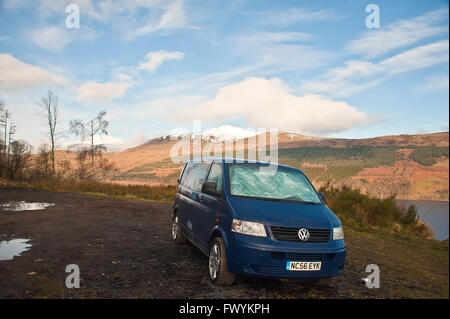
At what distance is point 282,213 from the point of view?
466 centimetres

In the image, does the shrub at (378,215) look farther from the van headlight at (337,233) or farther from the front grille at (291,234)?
the front grille at (291,234)

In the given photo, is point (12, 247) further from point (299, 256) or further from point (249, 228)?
point (299, 256)

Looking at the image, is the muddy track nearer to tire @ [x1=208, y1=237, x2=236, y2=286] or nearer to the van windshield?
tire @ [x1=208, y1=237, x2=236, y2=286]

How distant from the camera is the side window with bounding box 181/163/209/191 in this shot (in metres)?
6.48

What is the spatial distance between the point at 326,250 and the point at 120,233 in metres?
5.56

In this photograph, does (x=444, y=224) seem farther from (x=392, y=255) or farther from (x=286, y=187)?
(x=286, y=187)

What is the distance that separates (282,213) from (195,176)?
2769mm

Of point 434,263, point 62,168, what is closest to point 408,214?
point 434,263

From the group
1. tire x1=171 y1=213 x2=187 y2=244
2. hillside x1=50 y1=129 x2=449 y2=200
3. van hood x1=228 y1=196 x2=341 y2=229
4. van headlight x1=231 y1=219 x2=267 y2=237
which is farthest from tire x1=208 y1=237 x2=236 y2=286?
hillside x1=50 y1=129 x2=449 y2=200

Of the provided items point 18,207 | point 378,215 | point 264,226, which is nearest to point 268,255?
point 264,226

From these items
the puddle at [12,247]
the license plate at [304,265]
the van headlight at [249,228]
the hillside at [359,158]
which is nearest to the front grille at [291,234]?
the van headlight at [249,228]

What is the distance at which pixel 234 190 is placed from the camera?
205 inches

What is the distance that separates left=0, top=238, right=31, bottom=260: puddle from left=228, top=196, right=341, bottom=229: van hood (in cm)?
413
